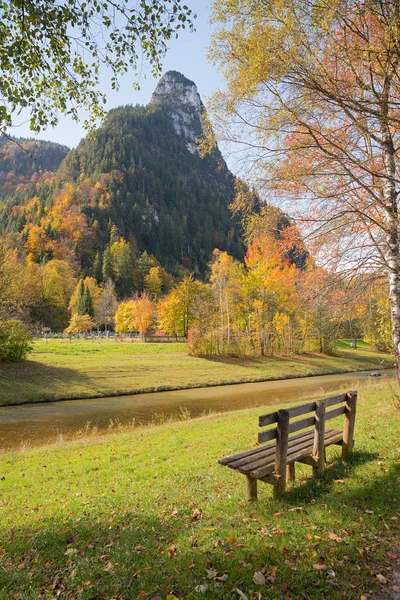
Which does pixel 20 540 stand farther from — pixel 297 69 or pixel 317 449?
pixel 297 69

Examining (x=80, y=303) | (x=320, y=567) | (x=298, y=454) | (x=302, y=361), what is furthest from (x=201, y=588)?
(x=80, y=303)

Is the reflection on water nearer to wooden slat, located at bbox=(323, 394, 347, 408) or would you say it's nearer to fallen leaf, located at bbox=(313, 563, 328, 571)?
wooden slat, located at bbox=(323, 394, 347, 408)

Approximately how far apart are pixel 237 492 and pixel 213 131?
6642mm

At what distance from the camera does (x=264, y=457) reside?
511cm

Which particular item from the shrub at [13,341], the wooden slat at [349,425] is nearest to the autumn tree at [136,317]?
the shrub at [13,341]

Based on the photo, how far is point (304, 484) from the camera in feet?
17.5

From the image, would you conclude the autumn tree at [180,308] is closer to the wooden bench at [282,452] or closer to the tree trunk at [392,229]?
the tree trunk at [392,229]

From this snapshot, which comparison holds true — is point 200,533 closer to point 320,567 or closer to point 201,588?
point 201,588

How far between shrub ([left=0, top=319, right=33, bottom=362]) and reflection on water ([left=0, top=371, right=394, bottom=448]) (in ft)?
24.9

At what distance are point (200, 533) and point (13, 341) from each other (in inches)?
989

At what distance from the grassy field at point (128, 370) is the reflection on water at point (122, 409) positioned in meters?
1.56

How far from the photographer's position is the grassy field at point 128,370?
71.3 ft

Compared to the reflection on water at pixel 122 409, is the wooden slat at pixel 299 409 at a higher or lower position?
higher

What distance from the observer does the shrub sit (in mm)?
24359
